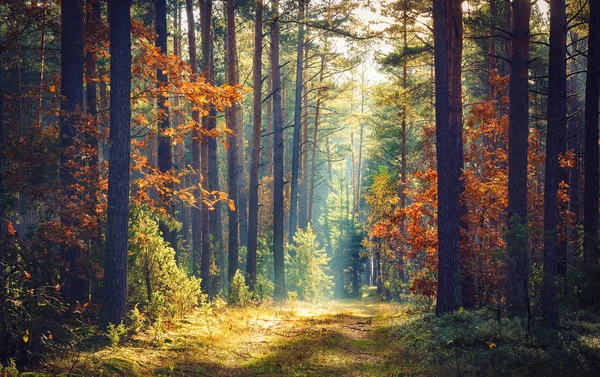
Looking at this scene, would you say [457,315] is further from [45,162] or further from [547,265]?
[45,162]

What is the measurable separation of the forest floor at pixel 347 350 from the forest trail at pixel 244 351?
18 mm

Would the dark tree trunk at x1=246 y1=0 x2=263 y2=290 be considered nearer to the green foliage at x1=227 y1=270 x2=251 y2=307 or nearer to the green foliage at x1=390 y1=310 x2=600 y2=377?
the green foliage at x1=227 y1=270 x2=251 y2=307

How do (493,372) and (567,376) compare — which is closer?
(567,376)

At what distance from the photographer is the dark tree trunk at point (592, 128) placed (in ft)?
45.9

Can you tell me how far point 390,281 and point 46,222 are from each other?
2591 centimetres

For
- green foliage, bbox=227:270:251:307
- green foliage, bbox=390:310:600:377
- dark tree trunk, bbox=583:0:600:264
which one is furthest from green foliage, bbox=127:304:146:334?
dark tree trunk, bbox=583:0:600:264

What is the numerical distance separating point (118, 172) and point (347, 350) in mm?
5718

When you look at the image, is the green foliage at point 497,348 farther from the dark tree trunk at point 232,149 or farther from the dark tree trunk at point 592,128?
the dark tree trunk at point 232,149

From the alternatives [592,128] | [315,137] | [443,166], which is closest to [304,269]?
[315,137]

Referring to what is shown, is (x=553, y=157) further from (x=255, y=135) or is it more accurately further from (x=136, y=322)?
(x=255, y=135)

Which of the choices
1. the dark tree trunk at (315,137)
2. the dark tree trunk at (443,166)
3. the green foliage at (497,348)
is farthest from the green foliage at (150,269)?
the dark tree trunk at (315,137)

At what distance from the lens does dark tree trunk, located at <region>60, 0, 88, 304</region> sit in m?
11.5

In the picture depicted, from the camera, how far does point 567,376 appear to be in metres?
7.52

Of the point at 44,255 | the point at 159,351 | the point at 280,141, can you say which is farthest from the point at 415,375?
the point at 280,141
